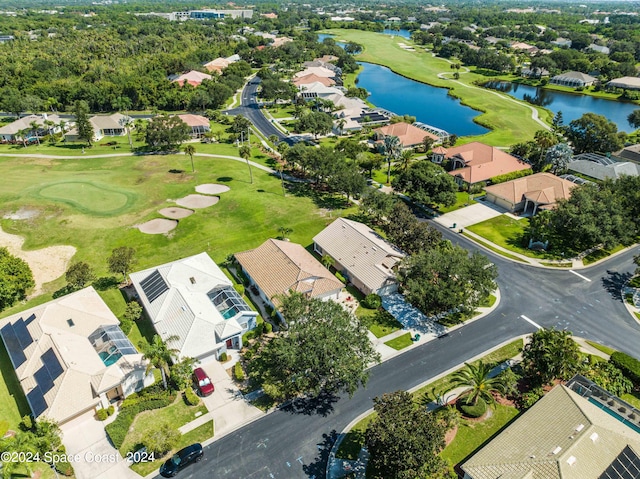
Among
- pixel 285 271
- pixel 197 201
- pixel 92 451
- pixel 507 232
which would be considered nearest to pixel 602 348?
pixel 507 232

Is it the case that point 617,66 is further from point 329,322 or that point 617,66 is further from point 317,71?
point 329,322

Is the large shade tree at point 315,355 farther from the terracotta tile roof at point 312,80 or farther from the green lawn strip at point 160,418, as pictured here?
the terracotta tile roof at point 312,80

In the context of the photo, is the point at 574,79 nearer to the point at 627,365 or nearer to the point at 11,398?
the point at 627,365

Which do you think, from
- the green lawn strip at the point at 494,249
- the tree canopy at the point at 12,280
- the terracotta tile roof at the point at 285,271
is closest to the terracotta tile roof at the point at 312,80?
the green lawn strip at the point at 494,249

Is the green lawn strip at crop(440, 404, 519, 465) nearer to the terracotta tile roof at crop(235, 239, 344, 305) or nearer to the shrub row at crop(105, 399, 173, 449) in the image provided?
the terracotta tile roof at crop(235, 239, 344, 305)

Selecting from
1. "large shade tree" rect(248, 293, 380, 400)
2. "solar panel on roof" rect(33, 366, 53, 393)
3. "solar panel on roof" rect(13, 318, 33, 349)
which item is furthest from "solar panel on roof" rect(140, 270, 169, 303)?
"large shade tree" rect(248, 293, 380, 400)

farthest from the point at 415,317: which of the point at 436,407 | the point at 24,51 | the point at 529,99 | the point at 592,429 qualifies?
the point at 24,51
